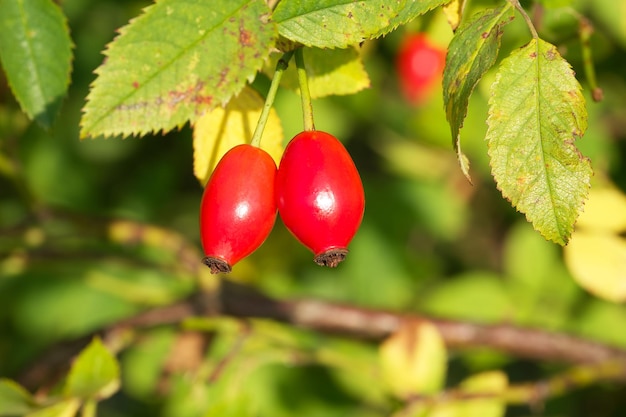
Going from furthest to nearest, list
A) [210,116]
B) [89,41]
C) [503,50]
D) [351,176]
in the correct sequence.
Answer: [89,41] < [503,50] < [210,116] < [351,176]

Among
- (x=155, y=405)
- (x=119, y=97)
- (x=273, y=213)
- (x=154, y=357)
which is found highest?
(x=119, y=97)

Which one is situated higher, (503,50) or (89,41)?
(503,50)

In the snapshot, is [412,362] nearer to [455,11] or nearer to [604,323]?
[604,323]

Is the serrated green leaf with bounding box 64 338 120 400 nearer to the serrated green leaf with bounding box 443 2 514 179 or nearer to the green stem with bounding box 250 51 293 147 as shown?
the green stem with bounding box 250 51 293 147

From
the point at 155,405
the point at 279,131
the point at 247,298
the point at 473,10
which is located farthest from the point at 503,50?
the point at 155,405

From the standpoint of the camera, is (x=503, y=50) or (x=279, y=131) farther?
(x=503, y=50)

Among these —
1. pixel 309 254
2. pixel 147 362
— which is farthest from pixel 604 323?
pixel 147 362

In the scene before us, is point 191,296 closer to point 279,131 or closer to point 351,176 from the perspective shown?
point 279,131

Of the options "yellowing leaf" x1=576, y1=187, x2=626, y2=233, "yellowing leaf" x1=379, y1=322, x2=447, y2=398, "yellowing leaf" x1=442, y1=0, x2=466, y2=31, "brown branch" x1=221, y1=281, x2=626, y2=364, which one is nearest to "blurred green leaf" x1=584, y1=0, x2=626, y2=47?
"yellowing leaf" x1=576, y1=187, x2=626, y2=233
